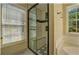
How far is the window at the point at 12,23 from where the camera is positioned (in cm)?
128

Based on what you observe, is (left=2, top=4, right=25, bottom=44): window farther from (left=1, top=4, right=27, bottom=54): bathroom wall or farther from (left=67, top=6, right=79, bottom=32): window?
(left=67, top=6, right=79, bottom=32): window

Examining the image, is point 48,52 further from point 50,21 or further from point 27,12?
point 27,12

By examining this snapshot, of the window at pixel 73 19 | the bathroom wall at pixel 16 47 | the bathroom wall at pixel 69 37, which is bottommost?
the bathroom wall at pixel 16 47

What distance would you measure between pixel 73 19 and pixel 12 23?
0.54 m

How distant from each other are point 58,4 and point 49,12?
11cm

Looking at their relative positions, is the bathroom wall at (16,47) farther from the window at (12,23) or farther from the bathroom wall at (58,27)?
the bathroom wall at (58,27)

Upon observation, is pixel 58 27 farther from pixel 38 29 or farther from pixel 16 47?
pixel 16 47

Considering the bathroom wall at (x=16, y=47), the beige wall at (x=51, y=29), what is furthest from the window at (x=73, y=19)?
the bathroom wall at (x=16, y=47)

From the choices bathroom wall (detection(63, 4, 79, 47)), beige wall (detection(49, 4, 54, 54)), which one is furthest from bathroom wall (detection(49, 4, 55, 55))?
bathroom wall (detection(63, 4, 79, 47))

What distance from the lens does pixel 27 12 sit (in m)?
1.31

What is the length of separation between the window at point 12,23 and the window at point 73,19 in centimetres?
41

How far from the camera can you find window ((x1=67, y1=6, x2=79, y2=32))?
4.17 ft

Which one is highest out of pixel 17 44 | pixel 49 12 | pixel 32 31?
pixel 49 12
